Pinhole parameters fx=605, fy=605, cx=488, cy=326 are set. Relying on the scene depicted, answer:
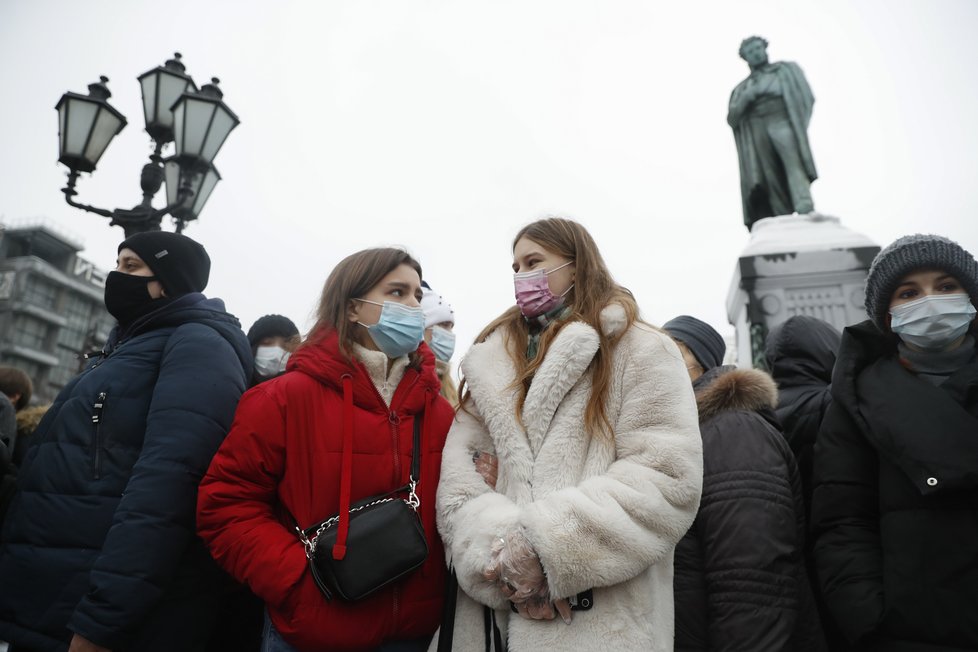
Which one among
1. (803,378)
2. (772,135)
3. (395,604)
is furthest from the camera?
(772,135)

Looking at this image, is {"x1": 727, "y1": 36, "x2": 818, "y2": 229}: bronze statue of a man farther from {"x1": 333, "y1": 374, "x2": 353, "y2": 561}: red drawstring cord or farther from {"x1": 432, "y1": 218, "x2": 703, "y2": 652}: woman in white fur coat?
{"x1": 333, "y1": 374, "x2": 353, "y2": 561}: red drawstring cord

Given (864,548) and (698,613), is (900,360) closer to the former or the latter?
(864,548)

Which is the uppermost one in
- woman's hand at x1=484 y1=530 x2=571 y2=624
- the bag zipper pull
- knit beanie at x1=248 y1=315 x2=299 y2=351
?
knit beanie at x1=248 y1=315 x2=299 y2=351

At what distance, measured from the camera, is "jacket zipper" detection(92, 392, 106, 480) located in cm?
199

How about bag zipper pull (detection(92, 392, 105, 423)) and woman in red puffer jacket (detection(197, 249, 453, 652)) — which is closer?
woman in red puffer jacket (detection(197, 249, 453, 652))

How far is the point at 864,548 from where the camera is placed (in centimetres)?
179

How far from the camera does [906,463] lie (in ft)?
5.57

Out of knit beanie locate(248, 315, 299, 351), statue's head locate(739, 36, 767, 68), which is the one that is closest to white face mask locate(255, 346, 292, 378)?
knit beanie locate(248, 315, 299, 351)

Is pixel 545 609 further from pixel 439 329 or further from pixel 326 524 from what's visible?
pixel 439 329

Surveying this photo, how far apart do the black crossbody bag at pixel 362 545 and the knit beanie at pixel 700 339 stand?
1507 millimetres

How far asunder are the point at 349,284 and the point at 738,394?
147 centimetres

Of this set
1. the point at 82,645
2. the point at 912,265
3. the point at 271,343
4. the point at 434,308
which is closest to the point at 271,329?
the point at 271,343

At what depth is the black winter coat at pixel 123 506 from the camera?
1.77 m

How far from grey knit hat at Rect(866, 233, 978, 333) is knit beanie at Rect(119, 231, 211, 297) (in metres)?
2.60
